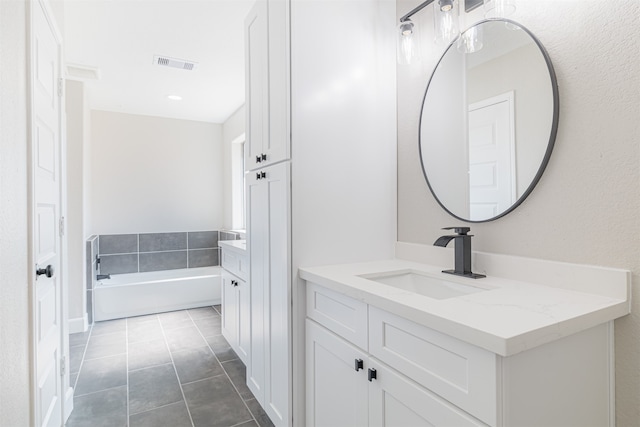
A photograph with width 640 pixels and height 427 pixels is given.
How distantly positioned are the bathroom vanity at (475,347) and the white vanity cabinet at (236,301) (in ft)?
3.06

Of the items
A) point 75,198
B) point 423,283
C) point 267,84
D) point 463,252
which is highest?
point 267,84

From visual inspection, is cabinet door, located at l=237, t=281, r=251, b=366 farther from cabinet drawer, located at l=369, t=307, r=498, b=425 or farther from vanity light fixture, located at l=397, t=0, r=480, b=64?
vanity light fixture, located at l=397, t=0, r=480, b=64

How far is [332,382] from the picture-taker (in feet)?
4.33

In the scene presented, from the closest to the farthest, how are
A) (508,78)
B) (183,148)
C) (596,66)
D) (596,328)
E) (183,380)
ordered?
(596,328), (596,66), (508,78), (183,380), (183,148)

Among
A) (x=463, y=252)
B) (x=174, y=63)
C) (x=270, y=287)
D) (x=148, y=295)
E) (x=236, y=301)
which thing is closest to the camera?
(x=463, y=252)

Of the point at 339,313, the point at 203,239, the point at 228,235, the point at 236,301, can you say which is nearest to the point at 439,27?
the point at 339,313

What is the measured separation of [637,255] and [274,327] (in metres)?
1.42

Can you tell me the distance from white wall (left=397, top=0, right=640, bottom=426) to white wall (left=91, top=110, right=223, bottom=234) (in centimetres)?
437

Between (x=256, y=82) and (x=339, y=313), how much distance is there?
4.46 feet

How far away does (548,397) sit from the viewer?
81cm

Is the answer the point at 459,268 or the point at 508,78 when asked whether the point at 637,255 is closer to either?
the point at 459,268

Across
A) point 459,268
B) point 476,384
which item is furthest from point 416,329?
point 459,268

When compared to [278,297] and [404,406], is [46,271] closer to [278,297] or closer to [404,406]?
[278,297]

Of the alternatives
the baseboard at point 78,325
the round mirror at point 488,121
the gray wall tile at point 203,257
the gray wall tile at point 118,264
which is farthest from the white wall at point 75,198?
the round mirror at point 488,121
